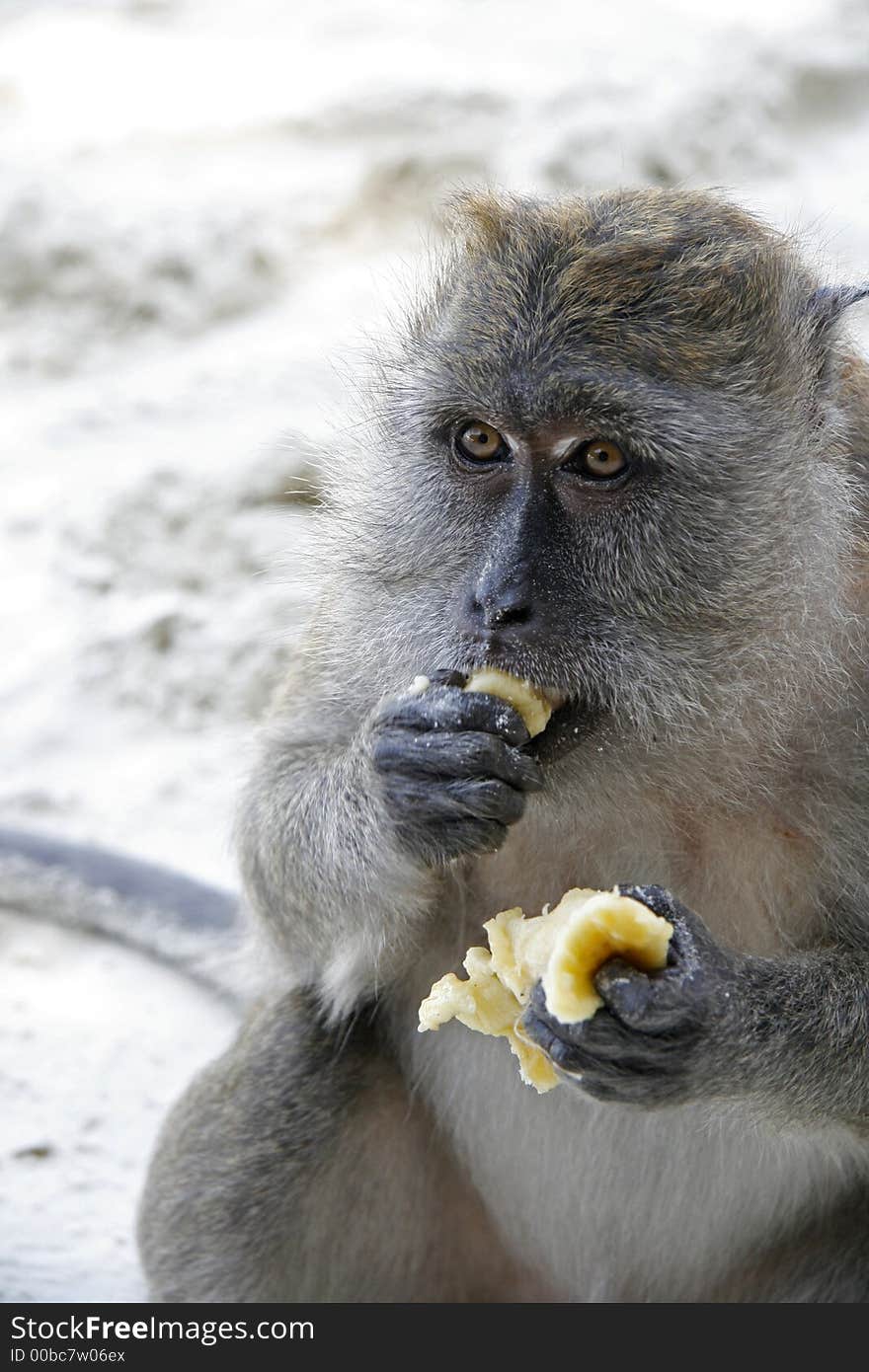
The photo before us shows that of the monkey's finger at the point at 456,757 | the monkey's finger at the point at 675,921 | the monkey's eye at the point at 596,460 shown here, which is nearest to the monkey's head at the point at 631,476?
the monkey's eye at the point at 596,460

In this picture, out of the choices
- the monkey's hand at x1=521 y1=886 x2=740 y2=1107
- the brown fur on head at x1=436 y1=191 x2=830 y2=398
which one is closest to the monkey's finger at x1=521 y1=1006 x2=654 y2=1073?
the monkey's hand at x1=521 y1=886 x2=740 y2=1107

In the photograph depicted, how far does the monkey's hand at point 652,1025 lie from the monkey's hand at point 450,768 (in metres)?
0.32

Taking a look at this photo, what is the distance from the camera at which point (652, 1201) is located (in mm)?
3566

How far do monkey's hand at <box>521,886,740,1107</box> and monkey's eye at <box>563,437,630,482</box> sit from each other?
0.76 m

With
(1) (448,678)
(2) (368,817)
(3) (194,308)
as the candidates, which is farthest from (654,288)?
(3) (194,308)

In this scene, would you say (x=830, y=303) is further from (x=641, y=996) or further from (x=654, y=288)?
(x=641, y=996)

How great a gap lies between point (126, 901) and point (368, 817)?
6.45ft

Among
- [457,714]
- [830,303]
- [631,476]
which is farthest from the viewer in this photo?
[830,303]

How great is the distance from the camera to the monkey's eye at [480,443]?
3.17 m

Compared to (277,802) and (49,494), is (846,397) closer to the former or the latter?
(277,802)

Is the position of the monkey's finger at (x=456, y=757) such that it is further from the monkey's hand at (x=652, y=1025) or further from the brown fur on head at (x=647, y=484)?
the monkey's hand at (x=652, y=1025)

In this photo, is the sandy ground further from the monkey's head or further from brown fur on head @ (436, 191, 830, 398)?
the monkey's head

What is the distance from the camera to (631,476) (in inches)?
123
